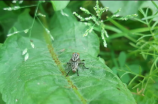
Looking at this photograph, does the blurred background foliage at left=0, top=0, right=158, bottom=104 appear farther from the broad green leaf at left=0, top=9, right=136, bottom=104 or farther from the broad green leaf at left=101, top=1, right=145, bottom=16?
the broad green leaf at left=0, top=9, right=136, bottom=104

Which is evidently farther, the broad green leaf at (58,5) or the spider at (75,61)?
the broad green leaf at (58,5)

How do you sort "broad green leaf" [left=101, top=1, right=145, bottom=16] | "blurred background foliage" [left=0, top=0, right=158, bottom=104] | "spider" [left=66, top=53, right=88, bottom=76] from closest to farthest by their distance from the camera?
"spider" [left=66, top=53, right=88, bottom=76], "blurred background foliage" [left=0, top=0, right=158, bottom=104], "broad green leaf" [left=101, top=1, right=145, bottom=16]

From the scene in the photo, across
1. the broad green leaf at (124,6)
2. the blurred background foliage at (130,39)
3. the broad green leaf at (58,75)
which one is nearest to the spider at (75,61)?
the broad green leaf at (58,75)

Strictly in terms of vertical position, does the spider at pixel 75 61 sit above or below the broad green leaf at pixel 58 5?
below

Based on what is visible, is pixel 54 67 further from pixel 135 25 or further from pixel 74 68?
pixel 135 25

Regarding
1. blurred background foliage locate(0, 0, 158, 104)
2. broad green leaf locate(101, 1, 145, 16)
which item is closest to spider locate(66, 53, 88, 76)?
blurred background foliage locate(0, 0, 158, 104)

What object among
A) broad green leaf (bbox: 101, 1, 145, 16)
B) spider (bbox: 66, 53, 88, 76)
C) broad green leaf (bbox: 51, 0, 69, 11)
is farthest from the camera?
broad green leaf (bbox: 101, 1, 145, 16)

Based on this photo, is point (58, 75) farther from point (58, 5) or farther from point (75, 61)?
point (58, 5)

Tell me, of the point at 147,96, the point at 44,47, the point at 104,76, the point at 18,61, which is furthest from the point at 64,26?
the point at 147,96

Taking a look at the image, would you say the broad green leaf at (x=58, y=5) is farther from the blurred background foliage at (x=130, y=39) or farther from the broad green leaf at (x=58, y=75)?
the broad green leaf at (x=58, y=75)
